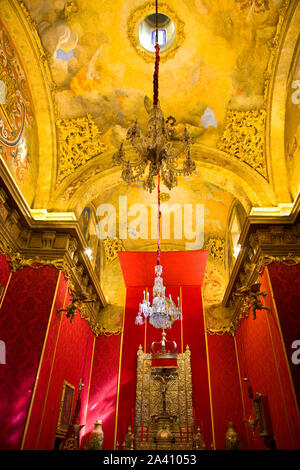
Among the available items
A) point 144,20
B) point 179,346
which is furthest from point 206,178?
point 179,346

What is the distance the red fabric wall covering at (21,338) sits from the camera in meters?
5.41

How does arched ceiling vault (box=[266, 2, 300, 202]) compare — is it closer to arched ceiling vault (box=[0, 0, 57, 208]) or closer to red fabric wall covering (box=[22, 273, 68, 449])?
arched ceiling vault (box=[0, 0, 57, 208])

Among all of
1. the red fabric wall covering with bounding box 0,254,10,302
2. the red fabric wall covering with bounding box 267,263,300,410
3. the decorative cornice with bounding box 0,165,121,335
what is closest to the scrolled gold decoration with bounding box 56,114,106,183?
the decorative cornice with bounding box 0,165,121,335

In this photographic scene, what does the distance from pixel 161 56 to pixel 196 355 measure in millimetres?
9101

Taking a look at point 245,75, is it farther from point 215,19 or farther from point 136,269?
point 136,269

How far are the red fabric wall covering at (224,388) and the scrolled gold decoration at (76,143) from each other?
7258mm

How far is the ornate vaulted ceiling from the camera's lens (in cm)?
708

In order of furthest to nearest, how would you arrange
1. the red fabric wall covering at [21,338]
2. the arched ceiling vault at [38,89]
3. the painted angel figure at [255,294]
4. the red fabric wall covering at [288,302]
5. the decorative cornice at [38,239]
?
the arched ceiling vault at [38,89] < the decorative cornice at [38,239] < the painted angel figure at [255,294] < the red fabric wall covering at [288,302] < the red fabric wall covering at [21,338]

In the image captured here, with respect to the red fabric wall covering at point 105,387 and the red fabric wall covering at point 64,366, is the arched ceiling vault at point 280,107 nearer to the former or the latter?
A: the red fabric wall covering at point 64,366

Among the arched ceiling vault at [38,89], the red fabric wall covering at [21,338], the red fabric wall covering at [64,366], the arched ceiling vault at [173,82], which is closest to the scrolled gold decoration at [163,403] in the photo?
the red fabric wall covering at [64,366]

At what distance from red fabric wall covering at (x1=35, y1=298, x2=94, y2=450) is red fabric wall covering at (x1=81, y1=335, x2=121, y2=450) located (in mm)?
410

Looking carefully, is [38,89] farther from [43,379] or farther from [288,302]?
[288,302]

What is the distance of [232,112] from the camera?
27.7ft
